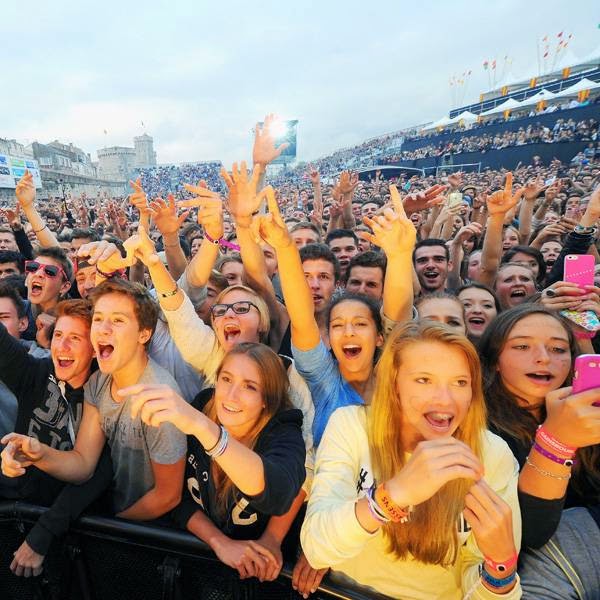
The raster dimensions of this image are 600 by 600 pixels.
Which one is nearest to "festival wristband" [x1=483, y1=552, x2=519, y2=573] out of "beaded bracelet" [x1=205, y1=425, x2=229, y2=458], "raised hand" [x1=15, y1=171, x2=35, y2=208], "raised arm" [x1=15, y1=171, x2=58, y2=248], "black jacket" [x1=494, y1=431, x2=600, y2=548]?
"black jacket" [x1=494, y1=431, x2=600, y2=548]

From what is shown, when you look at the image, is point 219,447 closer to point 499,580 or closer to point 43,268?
point 499,580

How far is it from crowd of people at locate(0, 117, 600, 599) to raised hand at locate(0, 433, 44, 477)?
0.04 feet

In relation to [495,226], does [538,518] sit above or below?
below

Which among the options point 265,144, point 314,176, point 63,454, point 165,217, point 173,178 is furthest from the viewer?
point 173,178

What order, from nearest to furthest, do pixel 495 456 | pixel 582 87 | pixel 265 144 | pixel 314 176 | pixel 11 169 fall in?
pixel 495 456 → pixel 265 144 → pixel 314 176 → pixel 582 87 → pixel 11 169

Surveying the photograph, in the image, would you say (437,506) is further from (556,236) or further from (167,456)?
(556,236)

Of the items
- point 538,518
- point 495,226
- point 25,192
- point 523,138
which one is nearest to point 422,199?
point 495,226

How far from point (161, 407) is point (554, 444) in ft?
4.25

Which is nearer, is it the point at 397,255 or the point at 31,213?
the point at 397,255

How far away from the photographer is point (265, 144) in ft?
12.3

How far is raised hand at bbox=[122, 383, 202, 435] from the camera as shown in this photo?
1.20m

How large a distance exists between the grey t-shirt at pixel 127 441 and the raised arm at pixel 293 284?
72 cm

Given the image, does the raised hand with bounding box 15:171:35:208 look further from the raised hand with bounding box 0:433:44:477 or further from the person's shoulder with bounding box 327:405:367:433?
the person's shoulder with bounding box 327:405:367:433

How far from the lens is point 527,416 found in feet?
6.16
